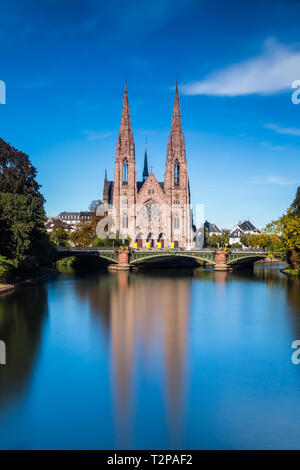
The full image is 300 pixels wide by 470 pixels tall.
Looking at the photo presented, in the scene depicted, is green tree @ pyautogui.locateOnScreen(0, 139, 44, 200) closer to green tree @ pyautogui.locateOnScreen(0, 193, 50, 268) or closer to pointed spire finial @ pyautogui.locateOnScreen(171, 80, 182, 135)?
green tree @ pyautogui.locateOnScreen(0, 193, 50, 268)

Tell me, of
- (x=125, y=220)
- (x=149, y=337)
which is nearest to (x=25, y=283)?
(x=149, y=337)

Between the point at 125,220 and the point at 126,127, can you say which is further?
the point at 126,127

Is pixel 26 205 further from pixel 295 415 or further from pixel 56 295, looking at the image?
pixel 295 415

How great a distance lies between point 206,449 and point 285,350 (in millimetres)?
11365

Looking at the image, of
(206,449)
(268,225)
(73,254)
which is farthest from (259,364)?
(73,254)

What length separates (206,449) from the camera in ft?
39.4

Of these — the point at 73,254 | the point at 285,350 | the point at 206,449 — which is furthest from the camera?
the point at 73,254

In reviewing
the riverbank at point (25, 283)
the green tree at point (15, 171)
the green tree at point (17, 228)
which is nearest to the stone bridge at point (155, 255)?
the riverbank at point (25, 283)

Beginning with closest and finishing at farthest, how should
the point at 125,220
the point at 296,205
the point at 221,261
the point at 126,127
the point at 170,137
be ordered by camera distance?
the point at 296,205 → the point at 221,261 → the point at 125,220 → the point at 126,127 → the point at 170,137

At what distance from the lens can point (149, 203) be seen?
325 ft

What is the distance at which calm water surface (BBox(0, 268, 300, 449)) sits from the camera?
42.1ft

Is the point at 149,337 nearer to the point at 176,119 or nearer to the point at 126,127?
the point at 126,127

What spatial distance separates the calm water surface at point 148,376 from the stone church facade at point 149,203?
62262mm

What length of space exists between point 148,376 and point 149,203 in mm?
82606
